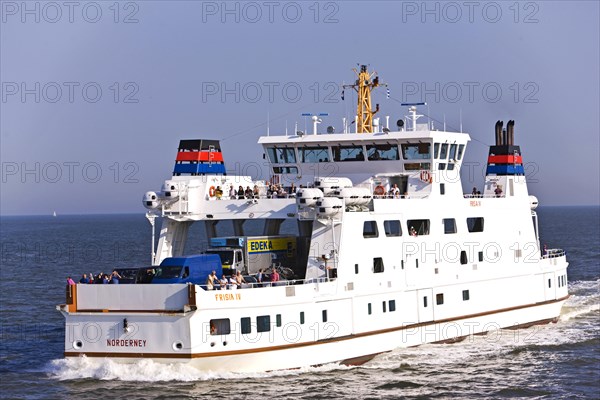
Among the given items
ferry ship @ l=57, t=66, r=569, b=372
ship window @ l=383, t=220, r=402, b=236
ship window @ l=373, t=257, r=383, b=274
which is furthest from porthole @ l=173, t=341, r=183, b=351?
ship window @ l=383, t=220, r=402, b=236

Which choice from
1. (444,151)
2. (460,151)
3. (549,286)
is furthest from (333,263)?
(549,286)

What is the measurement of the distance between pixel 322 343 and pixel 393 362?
2.65 metres

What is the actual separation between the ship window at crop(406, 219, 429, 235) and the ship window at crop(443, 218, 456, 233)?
86 centimetres

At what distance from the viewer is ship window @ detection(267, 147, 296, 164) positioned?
29844 mm

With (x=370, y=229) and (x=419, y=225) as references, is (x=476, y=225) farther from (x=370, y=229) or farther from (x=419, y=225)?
(x=370, y=229)

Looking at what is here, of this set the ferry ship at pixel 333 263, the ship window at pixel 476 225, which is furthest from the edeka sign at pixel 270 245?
the ship window at pixel 476 225

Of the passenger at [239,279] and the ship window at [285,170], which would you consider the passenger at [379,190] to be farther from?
the passenger at [239,279]

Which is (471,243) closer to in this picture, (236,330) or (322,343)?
(322,343)

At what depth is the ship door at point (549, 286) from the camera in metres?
33.2

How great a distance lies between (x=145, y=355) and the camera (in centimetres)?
2262

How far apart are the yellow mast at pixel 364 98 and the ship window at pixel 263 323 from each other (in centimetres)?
917

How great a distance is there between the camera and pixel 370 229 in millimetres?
26922

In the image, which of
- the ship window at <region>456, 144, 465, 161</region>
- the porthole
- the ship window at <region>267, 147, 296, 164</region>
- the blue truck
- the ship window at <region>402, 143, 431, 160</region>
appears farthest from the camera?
the ship window at <region>456, 144, 465, 161</region>

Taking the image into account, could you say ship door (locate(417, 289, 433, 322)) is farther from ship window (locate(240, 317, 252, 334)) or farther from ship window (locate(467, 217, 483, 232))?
ship window (locate(240, 317, 252, 334))
